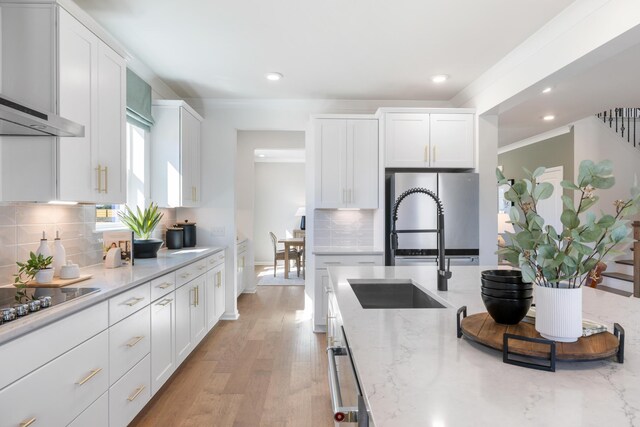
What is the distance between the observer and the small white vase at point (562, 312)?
0.90 metres

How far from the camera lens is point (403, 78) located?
3.59m

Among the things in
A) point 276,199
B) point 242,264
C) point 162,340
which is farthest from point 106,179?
point 276,199

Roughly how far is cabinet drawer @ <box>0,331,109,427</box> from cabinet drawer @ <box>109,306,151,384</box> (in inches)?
2.4

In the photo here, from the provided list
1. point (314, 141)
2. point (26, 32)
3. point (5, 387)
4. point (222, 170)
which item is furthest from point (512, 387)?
point (222, 170)

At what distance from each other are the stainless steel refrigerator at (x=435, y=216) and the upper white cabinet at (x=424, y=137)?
0.23m

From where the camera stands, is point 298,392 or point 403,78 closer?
point 298,392

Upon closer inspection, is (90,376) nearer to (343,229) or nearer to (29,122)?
(29,122)

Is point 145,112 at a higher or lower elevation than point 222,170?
higher

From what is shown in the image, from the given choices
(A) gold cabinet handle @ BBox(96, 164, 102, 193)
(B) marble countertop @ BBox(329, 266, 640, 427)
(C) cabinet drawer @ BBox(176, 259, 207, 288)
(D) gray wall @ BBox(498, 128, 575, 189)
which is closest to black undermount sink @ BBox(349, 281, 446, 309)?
(B) marble countertop @ BBox(329, 266, 640, 427)

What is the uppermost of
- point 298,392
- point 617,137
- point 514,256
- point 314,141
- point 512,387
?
point 617,137

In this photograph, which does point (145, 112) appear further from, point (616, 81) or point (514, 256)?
point (616, 81)

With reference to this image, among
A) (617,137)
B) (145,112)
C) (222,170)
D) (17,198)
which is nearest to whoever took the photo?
(17,198)

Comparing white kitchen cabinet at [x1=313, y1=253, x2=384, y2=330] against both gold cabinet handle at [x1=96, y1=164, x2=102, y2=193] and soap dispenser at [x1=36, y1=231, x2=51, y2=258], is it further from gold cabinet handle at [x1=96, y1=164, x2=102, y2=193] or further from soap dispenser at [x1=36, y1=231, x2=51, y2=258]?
soap dispenser at [x1=36, y1=231, x2=51, y2=258]

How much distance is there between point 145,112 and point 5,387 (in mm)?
2595
